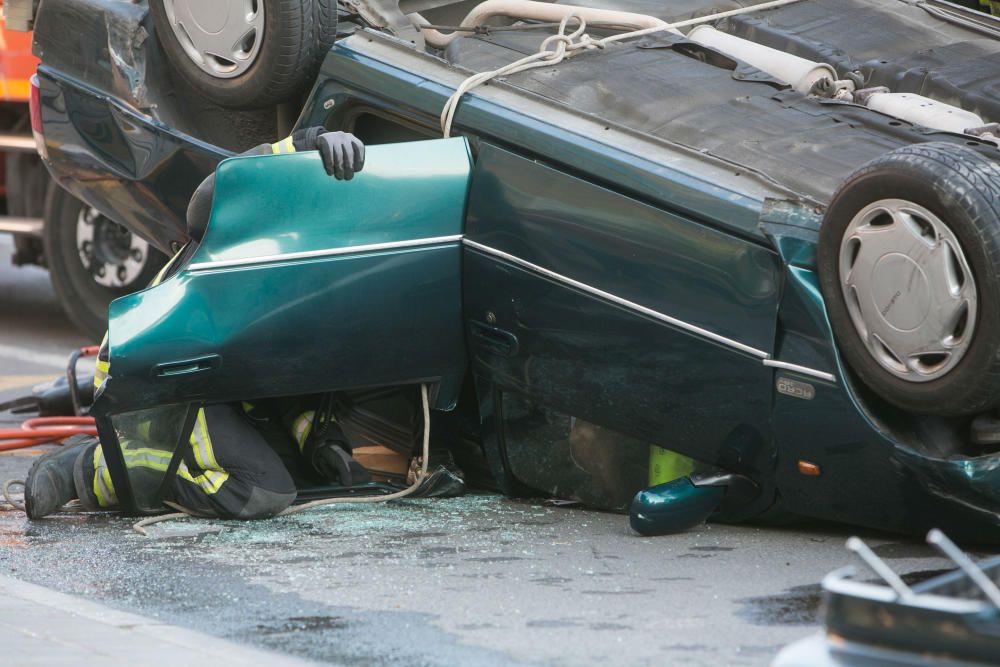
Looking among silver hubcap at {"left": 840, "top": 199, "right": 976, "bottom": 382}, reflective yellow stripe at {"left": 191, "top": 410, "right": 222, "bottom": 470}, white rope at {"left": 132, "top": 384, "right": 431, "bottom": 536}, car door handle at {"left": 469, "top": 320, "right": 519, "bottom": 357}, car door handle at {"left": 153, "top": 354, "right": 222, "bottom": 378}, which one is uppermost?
silver hubcap at {"left": 840, "top": 199, "right": 976, "bottom": 382}

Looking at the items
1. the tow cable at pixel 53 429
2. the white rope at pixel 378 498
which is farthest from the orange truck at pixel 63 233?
the white rope at pixel 378 498

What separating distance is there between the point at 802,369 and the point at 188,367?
1.88 meters

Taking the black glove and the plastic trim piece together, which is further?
the black glove

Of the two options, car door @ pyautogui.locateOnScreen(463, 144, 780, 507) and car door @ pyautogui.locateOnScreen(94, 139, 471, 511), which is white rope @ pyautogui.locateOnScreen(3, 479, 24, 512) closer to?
car door @ pyautogui.locateOnScreen(94, 139, 471, 511)

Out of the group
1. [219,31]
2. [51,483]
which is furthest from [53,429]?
[219,31]

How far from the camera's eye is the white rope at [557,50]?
516 centimetres

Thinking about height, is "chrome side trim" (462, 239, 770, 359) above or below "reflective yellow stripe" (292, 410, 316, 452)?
above

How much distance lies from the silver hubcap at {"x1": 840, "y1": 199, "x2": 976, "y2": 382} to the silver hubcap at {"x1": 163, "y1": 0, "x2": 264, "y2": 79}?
2277 mm

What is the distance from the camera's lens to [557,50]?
5355 millimetres

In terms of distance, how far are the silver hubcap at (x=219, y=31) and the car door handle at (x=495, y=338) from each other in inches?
48.9

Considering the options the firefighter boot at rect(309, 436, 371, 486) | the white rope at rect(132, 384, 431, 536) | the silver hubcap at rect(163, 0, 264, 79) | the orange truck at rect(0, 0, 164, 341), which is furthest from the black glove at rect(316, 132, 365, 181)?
the orange truck at rect(0, 0, 164, 341)

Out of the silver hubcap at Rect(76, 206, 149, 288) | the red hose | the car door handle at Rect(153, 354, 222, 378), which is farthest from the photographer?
the silver hubcap at Rect(76, 206, 149, 288)

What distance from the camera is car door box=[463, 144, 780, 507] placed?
4605 mm

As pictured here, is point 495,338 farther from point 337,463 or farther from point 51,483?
point 51,483
